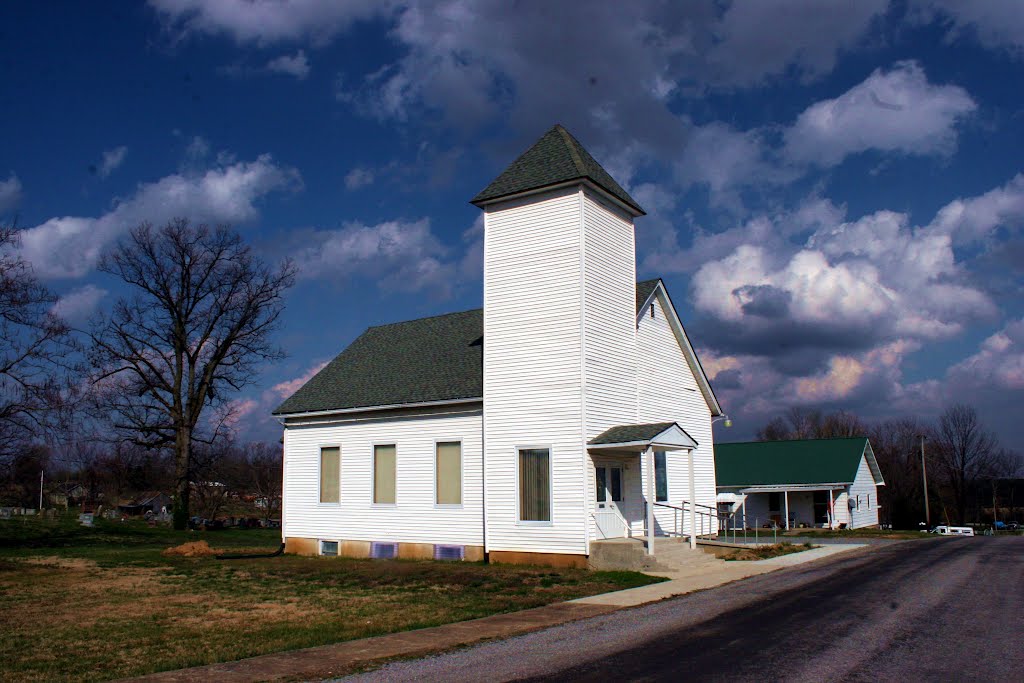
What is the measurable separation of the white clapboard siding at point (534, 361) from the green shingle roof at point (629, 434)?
571 millimetres

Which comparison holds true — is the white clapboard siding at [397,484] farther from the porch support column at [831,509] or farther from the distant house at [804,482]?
the porch support column at [831,509]

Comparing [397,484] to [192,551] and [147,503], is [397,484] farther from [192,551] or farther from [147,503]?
[147,503]

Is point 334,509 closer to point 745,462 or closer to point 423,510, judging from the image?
point 423,510

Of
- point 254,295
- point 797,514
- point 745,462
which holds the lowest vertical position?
point 797,514

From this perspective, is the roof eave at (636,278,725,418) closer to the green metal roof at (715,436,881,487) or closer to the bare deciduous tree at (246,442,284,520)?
the green metal roof at (715,436,881,487)

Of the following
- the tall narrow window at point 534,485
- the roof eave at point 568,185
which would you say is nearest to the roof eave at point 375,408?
the tall narrow window at point 534,485

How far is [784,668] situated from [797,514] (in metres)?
37.8

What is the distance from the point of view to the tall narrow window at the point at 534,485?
67.2 feet

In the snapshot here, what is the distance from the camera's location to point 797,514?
144 feet

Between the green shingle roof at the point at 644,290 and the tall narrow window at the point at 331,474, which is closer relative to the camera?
the green shingle roof at the point at 644,290

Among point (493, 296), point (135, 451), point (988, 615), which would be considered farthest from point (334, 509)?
point (135, 451)

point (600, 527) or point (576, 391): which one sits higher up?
point (576, 391)

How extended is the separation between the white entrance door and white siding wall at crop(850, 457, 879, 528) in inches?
983

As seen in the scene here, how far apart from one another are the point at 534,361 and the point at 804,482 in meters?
26.3
